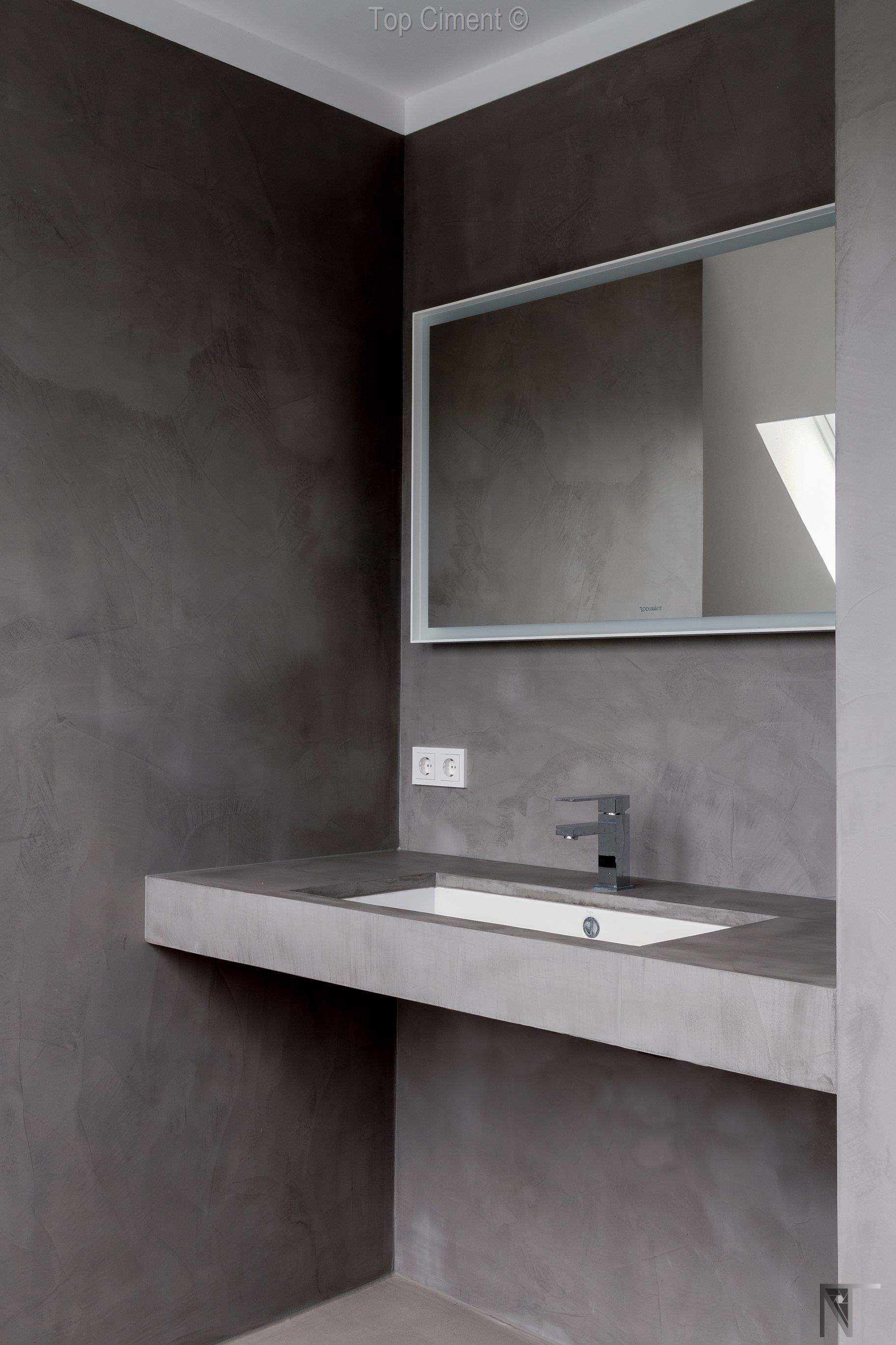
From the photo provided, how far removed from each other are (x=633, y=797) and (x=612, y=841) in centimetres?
17

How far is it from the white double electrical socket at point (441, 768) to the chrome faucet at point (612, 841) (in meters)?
0.46

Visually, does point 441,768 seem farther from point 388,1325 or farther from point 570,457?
point 388,1325

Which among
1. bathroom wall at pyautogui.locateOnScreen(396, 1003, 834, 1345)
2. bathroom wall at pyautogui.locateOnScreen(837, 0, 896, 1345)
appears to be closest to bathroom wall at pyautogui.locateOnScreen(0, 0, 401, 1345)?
bathroom wall at pyautogui.locateOnScreen(396, 1003, 834, 1345)

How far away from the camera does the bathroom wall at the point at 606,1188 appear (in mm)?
1901

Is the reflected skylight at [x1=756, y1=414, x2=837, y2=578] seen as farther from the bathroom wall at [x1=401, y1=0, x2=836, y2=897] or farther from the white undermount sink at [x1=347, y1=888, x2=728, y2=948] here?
the white undermount sink at [x1=347, y1=888, x2=728, y2=948]

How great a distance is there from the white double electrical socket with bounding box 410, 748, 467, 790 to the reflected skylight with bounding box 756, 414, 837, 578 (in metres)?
0.85

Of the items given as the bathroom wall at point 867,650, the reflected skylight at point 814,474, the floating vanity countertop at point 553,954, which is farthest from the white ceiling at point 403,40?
the floating vanity countertop at point 553,954

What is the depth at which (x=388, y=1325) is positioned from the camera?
2275mm

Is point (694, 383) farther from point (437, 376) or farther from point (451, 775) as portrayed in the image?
point (451, 775)

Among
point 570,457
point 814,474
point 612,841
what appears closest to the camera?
point 814,474

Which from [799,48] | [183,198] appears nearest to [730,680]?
[799,48]

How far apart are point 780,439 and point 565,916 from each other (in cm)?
84

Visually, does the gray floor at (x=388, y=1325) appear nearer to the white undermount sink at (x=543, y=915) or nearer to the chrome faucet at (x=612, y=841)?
the white undermount sink at (x=543, y=915)

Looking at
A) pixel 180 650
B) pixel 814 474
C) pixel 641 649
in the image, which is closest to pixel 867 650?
pixel 814 474
